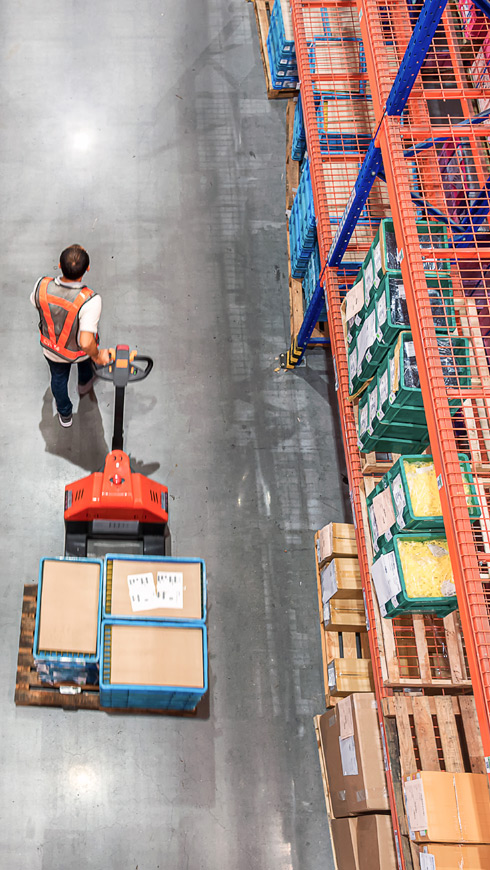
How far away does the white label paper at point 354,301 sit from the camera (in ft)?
19.3

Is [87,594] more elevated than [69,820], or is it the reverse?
[87,594]

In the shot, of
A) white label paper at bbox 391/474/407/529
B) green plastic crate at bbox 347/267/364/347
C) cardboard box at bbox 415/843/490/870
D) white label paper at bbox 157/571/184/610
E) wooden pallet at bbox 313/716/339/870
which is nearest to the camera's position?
cardboard box at bbox 415/843/490/870

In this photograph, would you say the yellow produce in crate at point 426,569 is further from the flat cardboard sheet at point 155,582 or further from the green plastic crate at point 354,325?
the green plastic crate at point 354,325

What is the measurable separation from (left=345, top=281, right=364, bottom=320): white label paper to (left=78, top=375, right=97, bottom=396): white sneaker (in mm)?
2616

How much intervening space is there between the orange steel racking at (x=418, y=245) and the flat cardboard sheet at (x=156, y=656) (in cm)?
133

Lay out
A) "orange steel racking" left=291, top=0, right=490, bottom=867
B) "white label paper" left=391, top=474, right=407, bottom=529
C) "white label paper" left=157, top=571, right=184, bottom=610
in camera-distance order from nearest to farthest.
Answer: "orange steel racking" left=291, top=0, right=490, bottom=867 < "white label paper" left=391, top=474, right=407, bottom=529 < "white label paper" left=157, top=571, right=184, bottom=610

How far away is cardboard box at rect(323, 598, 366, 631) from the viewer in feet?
20.6

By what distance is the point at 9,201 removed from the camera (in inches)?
330

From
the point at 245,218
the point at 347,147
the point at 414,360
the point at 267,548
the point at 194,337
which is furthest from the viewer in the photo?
the point at 245,218

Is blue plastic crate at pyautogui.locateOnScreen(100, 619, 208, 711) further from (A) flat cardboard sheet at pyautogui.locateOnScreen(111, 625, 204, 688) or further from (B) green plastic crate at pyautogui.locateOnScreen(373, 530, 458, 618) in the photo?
(B) green plastic crate at pyautogui.locateOnScreen(373, 530, 458, 618)

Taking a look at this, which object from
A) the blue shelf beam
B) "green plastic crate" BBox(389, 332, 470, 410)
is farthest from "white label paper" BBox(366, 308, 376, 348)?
the blue shelf beam

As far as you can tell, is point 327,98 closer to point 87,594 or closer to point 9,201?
point 9,201

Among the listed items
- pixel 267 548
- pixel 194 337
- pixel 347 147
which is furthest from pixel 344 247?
pixel 267 548

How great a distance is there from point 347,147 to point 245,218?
165cm
